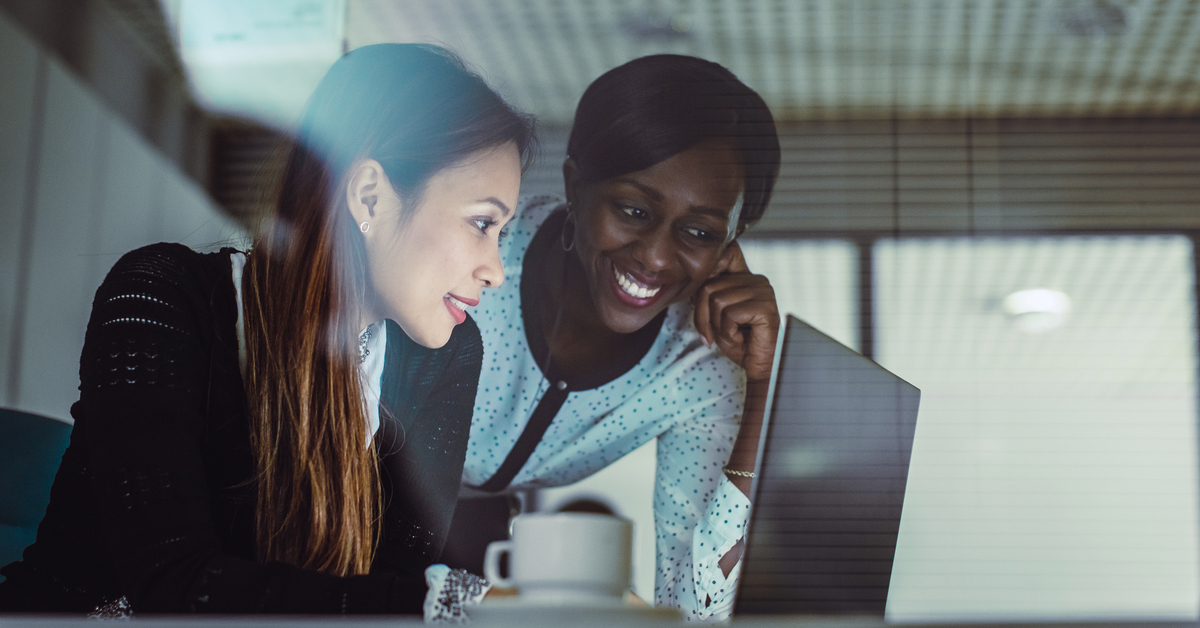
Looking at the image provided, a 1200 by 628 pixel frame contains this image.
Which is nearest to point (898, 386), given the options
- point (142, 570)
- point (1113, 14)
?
point (142, 570)

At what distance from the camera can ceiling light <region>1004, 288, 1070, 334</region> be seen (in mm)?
1375

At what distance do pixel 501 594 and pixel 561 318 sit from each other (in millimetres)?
631

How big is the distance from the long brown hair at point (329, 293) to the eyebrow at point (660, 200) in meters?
0.18

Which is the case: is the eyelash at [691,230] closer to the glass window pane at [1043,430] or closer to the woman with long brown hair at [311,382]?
the woman with long brown hair at [311,382]

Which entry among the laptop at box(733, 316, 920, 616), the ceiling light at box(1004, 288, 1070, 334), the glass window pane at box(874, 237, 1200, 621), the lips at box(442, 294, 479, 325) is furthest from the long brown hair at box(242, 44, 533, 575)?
the ceiling light at box(1004, 288, 1070, 334)

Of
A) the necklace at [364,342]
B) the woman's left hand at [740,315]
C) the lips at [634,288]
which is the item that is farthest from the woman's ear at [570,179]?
the necklace at [364,342]

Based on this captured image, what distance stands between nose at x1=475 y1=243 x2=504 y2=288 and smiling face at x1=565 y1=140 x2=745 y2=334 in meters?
0.12

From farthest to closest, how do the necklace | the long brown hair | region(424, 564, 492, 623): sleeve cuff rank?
the necklace
the long brown hair
region(424, 564, 492, 623): sleeve cuff

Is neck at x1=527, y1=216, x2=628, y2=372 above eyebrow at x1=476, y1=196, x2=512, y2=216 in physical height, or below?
below

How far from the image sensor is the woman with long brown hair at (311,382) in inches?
31.0

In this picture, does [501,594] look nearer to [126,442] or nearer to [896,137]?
[126,442]

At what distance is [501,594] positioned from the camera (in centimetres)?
66

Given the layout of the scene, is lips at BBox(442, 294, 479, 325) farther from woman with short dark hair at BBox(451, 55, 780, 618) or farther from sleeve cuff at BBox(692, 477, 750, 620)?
sleeve cuff at BBox(692, 477, 750, 620)

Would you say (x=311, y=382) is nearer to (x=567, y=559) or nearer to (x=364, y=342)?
(x=364, y=342)
